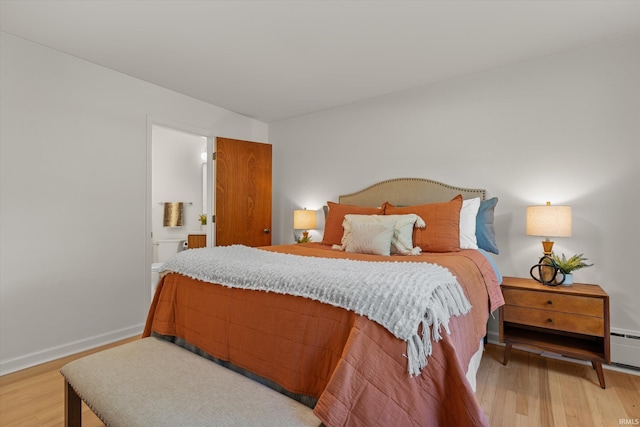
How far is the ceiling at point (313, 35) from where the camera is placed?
6.57 ft

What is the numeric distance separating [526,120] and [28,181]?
159 inches

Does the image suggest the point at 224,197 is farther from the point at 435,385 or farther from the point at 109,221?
the point at 435,385

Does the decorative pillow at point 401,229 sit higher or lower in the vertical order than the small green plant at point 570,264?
higher

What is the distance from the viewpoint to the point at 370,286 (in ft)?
3.84

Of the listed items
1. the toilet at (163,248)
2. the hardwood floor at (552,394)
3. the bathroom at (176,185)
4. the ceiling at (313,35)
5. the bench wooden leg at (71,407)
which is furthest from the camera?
the bathroom at (176,185)

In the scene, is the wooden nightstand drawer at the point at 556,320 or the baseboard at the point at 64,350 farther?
the baseboard at the point at 64,350

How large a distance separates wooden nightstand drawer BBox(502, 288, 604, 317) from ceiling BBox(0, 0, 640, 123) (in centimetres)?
188

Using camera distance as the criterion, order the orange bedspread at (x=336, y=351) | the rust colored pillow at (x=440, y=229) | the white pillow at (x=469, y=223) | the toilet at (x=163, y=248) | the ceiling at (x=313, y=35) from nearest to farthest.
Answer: the orange bedspread at (x=336, y=351) < the ceiling at (x=313, y=35) < the rust colored pillow at (x=440, y=229) < the white pillow at (x=469, y=223) < the toilet at (x=163, y=248)

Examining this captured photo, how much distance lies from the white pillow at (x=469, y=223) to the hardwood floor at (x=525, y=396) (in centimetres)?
92

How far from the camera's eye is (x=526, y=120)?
270cm

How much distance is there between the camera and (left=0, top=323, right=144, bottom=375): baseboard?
2.29 metres

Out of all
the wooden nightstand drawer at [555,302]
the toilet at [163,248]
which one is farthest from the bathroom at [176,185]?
the wooden nightstand drawer at [555,302]

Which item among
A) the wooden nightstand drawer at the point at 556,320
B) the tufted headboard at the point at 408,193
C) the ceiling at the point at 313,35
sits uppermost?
the ceiling at the point at 313,35

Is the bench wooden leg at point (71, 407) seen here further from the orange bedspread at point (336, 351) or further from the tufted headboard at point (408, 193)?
the tufted headboard at point (408, 193)
